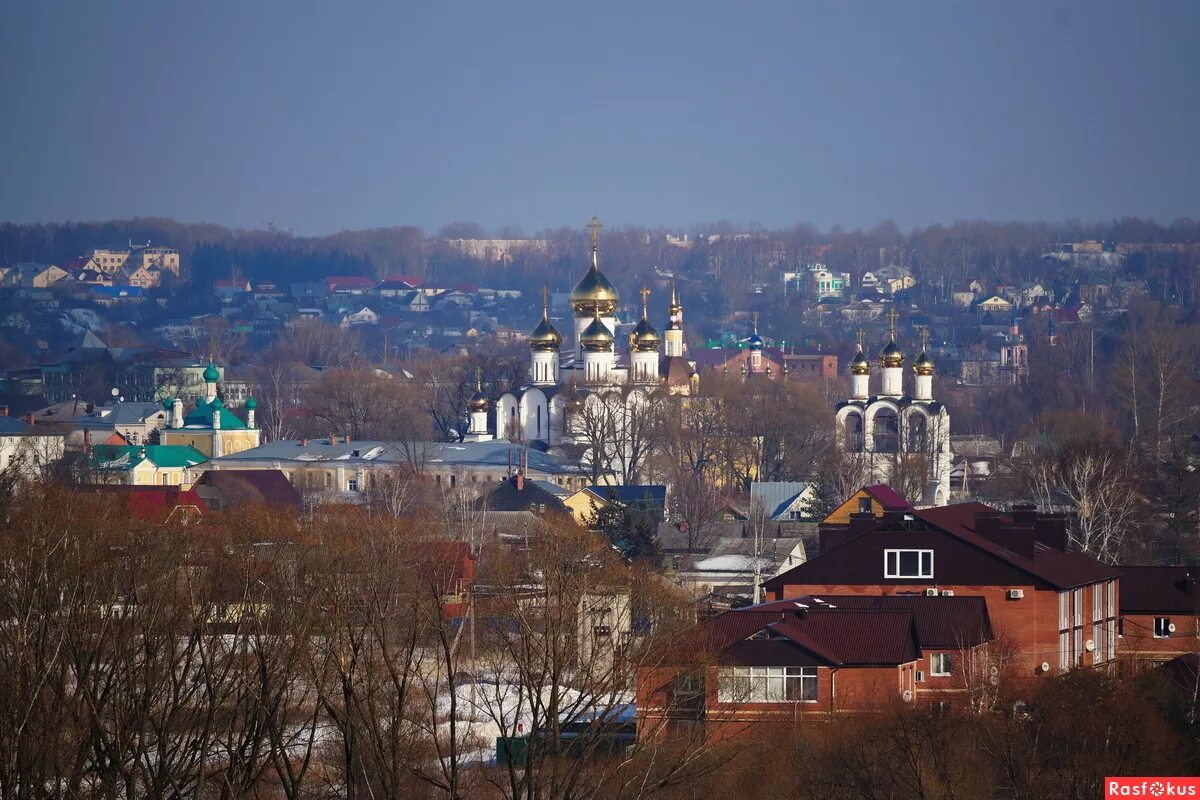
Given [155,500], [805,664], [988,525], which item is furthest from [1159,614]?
[155,500]

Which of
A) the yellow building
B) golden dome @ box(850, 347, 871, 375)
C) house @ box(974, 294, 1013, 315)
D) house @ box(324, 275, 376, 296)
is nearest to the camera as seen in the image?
golden dome @ box(850, 347, 871, 375)

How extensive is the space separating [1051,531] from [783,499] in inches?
717

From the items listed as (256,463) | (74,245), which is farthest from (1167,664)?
(74,245)

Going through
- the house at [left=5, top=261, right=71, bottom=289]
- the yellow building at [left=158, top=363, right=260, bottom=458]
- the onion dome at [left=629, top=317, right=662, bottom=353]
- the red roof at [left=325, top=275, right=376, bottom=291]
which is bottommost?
the red roof at [left=325, top=275, right=376, bottom=291]

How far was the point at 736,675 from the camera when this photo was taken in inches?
856

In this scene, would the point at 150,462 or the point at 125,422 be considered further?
the point at 125,422

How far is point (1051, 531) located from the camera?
Result: 97.6 feet

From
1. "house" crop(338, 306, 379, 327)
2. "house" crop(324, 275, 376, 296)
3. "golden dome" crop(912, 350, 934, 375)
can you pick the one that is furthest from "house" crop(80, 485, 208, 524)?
"house" crop(324, 275, 376, 296)

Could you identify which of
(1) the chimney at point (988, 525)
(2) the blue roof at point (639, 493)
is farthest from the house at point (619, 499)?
(1) the chimney at point (988, 525)

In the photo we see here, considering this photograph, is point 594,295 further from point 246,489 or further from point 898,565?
point 898,565

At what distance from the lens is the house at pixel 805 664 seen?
2116 cm

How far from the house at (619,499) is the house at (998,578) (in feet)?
45.9

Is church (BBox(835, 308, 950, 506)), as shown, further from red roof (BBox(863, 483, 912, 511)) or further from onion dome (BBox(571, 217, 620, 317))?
red roof (BBox(863, 483, 912, 511))

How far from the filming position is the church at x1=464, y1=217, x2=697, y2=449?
58219 millimetres
